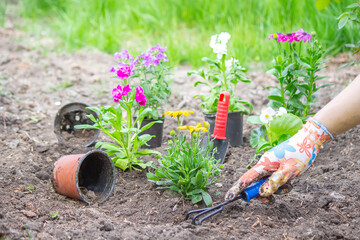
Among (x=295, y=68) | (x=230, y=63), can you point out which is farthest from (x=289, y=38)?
(x=230, y=63)

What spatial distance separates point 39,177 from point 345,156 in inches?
71.2

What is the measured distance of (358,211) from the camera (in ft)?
6.52

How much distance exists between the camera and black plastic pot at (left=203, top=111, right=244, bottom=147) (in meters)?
2.82

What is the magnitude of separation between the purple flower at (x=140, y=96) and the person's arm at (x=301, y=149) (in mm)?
925

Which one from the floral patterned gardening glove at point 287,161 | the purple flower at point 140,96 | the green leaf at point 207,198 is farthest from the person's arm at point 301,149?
the purple flower at point 140,96

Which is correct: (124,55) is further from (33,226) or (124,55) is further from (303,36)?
(33,226)

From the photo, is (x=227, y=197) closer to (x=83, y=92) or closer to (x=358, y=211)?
(x=358, y=211)

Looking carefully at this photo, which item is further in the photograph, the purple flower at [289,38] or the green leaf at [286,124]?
the purple flower at [289,38]

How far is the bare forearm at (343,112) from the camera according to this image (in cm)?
168

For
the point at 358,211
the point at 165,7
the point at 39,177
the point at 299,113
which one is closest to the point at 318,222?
the point at 358,211

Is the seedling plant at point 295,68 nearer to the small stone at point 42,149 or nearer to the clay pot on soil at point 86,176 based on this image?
the clay pot on soil at point 86,176

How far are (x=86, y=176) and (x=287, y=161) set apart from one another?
119 cm

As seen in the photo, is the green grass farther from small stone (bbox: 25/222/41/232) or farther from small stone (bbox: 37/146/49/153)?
small stone (bbox: 25/222/41/232)

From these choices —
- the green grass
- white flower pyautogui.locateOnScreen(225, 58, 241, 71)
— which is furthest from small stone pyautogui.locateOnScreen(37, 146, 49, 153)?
the green grass
